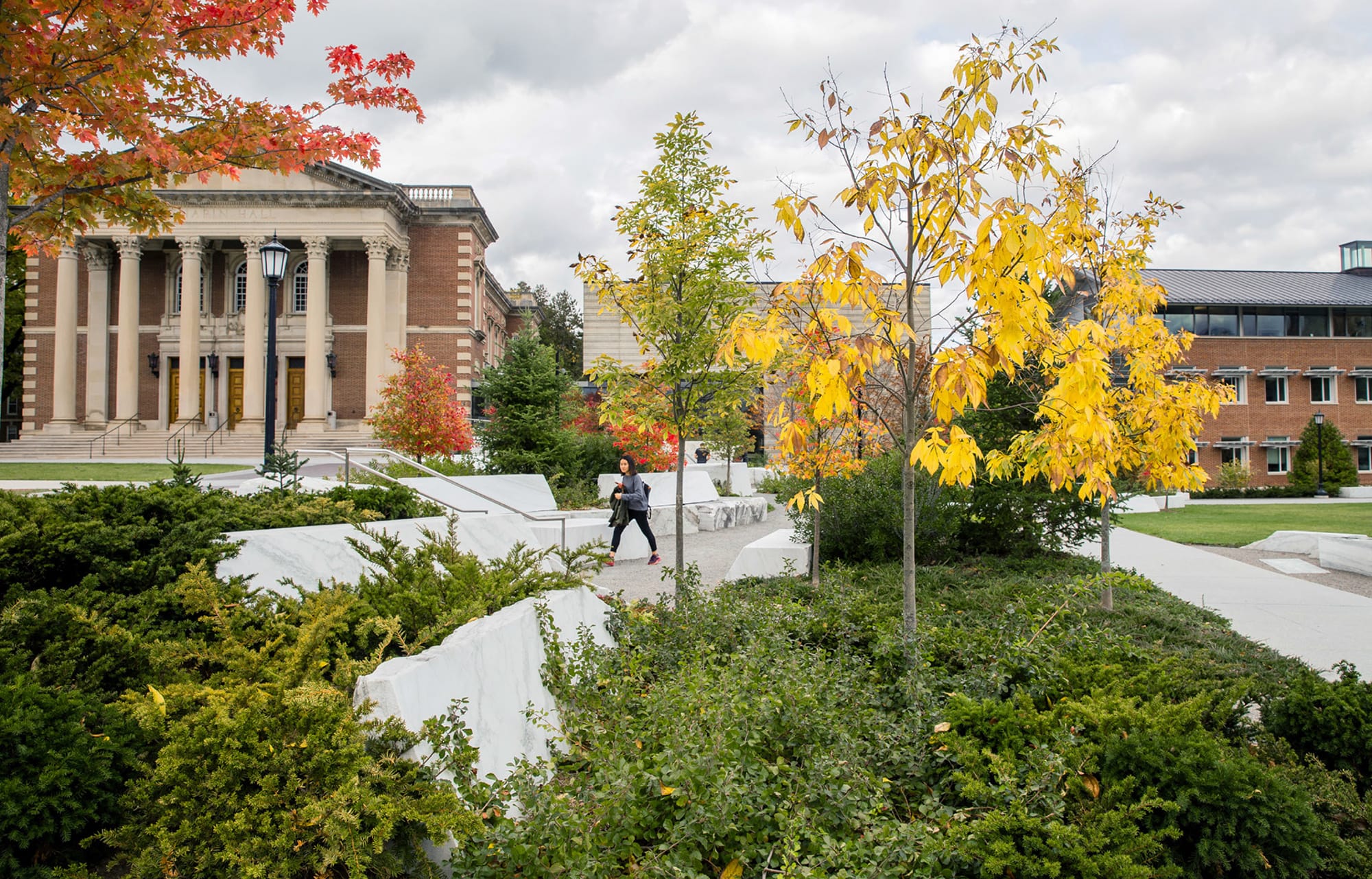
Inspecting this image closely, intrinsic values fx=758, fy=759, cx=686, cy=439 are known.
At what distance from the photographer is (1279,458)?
43906mm

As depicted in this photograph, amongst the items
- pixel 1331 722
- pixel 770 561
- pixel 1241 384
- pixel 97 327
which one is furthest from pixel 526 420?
pixel 1241 384

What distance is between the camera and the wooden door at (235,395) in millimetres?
34759

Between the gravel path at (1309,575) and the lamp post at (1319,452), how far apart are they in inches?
1165

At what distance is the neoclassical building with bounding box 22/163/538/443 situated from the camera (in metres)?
32.2

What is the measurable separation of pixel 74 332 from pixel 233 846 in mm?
40775

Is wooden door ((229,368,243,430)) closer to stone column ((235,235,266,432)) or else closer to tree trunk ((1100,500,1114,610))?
stone column ((235,235,266,432))

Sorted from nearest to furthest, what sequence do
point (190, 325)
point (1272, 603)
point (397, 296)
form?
point (1272, 603) → point (190, 325) → point (397, 296)

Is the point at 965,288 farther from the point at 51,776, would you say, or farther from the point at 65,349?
the point at 65,349

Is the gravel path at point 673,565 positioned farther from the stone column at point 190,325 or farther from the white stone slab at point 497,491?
the stone column at point 190,325

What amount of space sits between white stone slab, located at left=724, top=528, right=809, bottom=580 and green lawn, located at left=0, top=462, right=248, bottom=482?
45.8ft

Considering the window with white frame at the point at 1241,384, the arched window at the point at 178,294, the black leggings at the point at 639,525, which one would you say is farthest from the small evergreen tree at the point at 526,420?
the window with white frame at the point at 1241,384

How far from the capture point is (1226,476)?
38.4 meters

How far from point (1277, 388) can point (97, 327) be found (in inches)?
2457

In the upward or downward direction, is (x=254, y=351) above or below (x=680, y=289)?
above
